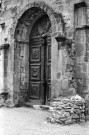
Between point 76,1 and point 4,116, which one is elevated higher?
point 76,1

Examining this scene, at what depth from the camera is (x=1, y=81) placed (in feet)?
35.1

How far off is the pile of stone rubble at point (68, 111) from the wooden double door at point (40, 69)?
2.28m

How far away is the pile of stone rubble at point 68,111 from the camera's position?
714cm

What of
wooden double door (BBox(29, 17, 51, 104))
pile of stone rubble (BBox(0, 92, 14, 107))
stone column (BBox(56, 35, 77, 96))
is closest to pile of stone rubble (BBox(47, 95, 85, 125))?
stone column (BBox(56, 35, 77, 96))

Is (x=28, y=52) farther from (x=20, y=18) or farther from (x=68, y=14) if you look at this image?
(x=68, y=14)

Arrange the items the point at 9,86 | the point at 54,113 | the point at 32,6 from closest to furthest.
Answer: the point at 54,113, the point at 32,6, the point at 9,86

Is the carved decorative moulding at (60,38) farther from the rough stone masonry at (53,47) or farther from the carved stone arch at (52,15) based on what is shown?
the carved stone arch at (52,15)

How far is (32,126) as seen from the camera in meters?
7.02

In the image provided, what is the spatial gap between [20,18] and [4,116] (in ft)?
12.9

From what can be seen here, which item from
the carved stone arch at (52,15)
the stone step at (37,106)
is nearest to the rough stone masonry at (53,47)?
the carved stone arch at (52,15)

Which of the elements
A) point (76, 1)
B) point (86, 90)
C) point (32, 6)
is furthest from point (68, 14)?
point (86, 90)

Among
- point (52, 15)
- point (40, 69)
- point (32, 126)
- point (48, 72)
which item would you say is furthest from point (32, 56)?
point (32, 126)

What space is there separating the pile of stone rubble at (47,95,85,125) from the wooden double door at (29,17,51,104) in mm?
2277

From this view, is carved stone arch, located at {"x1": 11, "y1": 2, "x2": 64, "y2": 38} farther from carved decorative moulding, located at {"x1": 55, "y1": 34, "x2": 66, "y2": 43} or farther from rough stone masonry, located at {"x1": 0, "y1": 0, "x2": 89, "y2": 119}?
carved decorative moulding, located at {"x1": 55, "y1": 34, "x2": 66, "y2": 43}
